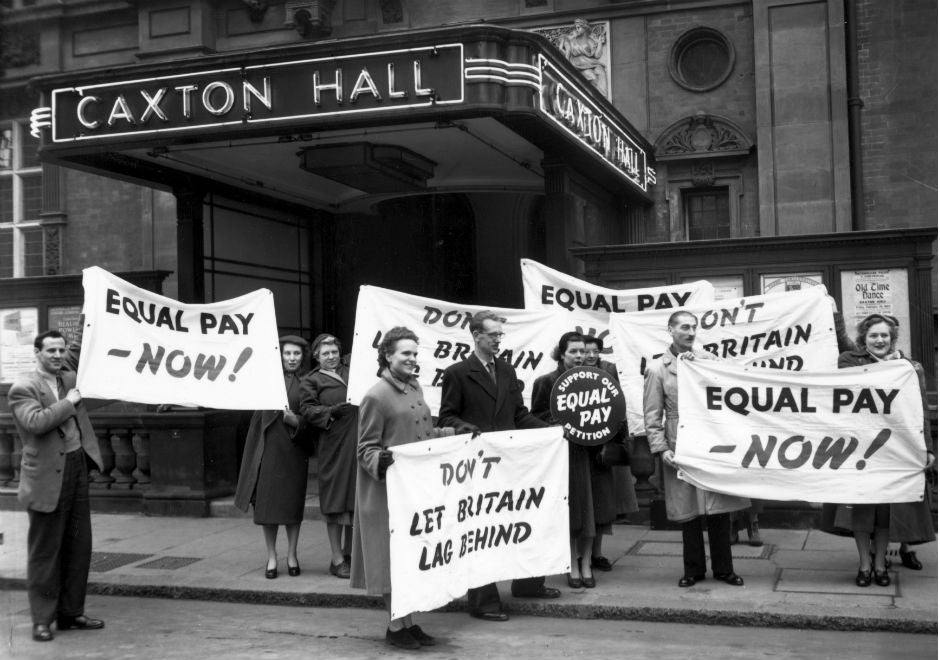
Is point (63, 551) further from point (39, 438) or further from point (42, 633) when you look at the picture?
point (39, 438)

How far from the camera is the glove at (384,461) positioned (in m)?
6.66

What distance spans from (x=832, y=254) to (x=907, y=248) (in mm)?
685

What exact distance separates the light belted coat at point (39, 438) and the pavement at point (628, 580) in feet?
4.95

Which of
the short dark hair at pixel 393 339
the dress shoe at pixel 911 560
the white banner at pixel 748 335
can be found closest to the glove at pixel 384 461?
the short dark hair at pixel 393 339

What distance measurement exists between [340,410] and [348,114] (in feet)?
9.63

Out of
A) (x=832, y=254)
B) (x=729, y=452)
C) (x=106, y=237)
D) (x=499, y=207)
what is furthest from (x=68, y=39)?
(x=729, y=452)

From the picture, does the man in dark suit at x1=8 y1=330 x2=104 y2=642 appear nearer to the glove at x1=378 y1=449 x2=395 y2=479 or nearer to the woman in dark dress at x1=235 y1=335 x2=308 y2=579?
the woman in dark dress at x1=235 y1=335 x2=308 y2=579

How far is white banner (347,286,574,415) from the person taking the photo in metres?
9.59

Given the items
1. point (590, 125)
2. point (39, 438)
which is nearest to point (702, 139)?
point (590, 125)

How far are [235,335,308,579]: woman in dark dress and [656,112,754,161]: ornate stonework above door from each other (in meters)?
7.60

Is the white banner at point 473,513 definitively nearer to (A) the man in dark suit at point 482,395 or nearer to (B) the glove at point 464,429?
(B) the glove at point 464,429

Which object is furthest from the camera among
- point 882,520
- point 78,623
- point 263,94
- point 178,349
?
point 263,94

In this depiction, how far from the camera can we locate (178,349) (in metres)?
9.11

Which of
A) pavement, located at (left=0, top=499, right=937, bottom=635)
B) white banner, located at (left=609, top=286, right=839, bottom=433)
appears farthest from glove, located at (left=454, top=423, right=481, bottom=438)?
white banner, located at (left=609, top=286, right=839, bottom=433)
